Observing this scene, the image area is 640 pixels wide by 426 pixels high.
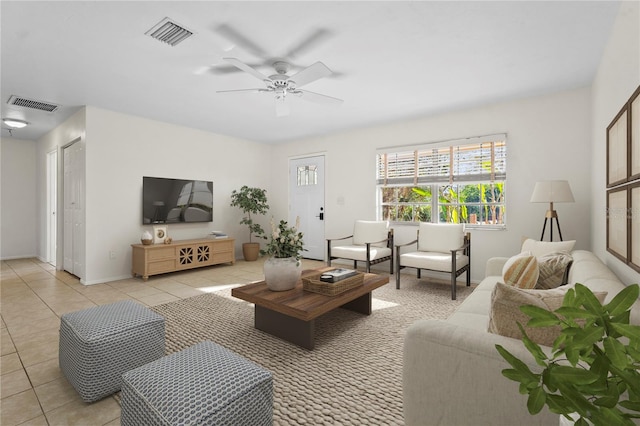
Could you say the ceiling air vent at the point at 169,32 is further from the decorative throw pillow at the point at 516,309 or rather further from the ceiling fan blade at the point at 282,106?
the decorative throw pillow at the point at 516,309

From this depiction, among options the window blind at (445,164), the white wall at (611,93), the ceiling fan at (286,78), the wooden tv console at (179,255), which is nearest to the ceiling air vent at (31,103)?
the wooden tv console at (179,255)

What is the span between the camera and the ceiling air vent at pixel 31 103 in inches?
157

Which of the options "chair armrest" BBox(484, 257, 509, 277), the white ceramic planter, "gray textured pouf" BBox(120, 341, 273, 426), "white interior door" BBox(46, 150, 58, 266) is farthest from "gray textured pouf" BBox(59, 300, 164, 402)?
"white interior door" BBox(46, 150, 58, 266)

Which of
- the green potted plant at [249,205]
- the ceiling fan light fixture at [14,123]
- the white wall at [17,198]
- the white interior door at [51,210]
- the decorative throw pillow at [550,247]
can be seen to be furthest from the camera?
the white wall at [17,198]

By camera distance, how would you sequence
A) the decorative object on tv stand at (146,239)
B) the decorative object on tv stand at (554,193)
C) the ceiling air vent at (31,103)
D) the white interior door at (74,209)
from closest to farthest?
1. the decorative object on tv stand at (554,193)
2. the ceiling air vent at (31,103)
3. the white interior door at (74,209)
4. the decorative object on tv stand at (146,239)

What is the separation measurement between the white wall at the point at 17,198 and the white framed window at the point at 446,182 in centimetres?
719

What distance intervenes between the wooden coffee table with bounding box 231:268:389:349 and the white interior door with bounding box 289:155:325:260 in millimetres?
3405

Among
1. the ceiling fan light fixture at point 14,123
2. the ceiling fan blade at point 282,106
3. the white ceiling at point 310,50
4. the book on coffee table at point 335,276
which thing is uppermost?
the white ceiling at point 310,50

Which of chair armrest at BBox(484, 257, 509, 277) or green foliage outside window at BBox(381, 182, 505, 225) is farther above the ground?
green foliage outside window at BBox(381, 182, 505, 225)

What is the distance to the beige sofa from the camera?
3.64 ft

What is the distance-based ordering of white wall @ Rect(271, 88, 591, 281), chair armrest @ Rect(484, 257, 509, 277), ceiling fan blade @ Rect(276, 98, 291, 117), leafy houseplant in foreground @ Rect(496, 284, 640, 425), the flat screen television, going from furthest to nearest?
the flat screen television
white wall @ Rect(271, 88, 591, 281)
ceiling fan blade @ Rect(276, 98, 291, 117)
chair armrest @ Rect(484, 257, 509, 277)
leafy houseplant in foreground @ Rect(496, 284, 640, 425)

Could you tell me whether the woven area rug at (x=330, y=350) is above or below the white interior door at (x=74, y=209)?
below

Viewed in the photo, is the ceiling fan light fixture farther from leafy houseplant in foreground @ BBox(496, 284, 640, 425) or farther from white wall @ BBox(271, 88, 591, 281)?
leafy houseplant in foreground @ BBox(496, 284, 640, 425)

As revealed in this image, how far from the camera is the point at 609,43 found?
257 cm
